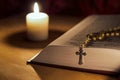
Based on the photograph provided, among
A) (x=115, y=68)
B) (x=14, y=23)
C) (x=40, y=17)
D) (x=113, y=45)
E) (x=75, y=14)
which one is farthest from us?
(x=75, y=14)

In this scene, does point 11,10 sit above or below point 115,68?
above

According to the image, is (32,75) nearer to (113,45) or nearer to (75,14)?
(113,45)

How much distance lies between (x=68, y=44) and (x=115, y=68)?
170mm

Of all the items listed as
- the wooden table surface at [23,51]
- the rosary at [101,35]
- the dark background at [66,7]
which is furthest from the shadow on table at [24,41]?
the dark background at [66,7]

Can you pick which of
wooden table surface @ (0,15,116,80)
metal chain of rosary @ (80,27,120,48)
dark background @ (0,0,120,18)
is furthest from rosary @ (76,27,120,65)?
dark background @ (0,0,120,18)

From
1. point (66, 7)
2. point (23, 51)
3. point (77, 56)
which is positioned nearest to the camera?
point (77, 56)

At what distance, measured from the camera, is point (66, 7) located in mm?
1321

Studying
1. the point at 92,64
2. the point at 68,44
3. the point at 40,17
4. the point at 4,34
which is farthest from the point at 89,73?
the point at 4,34

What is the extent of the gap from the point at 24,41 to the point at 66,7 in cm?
48

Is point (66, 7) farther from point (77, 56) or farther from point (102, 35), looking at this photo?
point (77, 56)

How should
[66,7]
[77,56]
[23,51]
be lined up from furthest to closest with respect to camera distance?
[66,7] → [23,51] → [77,56]

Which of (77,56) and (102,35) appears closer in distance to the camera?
(77,56)

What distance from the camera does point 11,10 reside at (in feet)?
4.59

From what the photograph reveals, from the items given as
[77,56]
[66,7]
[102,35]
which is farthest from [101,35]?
[66,7]
